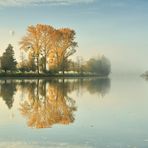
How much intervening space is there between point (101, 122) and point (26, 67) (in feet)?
202

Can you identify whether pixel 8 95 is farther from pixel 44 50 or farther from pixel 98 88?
pixel 44 50

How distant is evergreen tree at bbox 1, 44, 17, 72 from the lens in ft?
222

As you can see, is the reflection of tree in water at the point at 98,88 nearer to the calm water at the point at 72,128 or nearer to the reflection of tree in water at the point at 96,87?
the reflection of tree in water at the point at 96,87

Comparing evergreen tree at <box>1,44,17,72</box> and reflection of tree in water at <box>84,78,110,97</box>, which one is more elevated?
evergreen tree at <box>1,44,17,72</box>

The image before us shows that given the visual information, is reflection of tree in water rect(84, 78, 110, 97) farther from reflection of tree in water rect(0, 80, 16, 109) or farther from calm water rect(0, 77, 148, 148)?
calm water rect(0, 77, 148, 148)

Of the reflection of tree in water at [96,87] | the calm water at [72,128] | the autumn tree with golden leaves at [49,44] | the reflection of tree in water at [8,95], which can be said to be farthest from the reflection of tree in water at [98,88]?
the autumn tree with golden leaves at [49,44]

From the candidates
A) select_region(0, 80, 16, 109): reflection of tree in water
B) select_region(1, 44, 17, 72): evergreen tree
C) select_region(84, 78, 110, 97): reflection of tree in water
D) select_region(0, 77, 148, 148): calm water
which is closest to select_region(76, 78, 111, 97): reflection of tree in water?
select_region(84, 78, 110, 97): reflection of tree in water

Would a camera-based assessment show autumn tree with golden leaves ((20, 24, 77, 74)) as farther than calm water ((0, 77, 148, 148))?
Yes

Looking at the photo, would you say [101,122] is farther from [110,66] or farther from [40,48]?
[110,66]

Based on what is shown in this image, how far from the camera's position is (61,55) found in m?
71.6

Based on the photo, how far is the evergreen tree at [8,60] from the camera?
2670 inches

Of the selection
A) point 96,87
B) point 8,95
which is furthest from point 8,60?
point 8,95

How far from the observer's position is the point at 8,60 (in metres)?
68.6

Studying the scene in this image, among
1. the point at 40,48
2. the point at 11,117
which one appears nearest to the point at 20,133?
the point at 11,117
